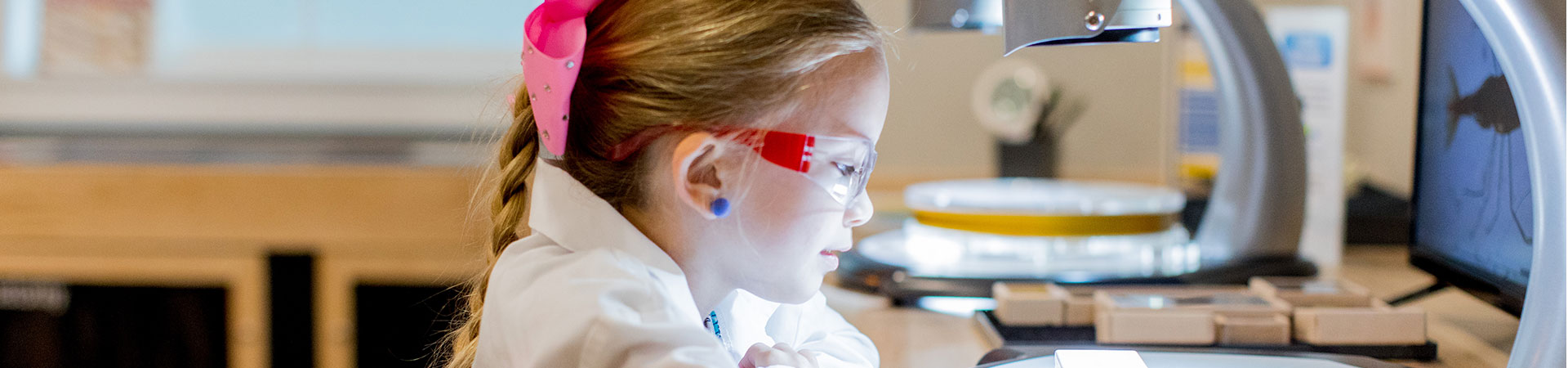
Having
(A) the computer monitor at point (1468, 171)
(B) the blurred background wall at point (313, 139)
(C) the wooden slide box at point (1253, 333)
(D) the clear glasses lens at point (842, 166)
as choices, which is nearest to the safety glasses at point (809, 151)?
(D) the clear glasses lens at point (842, 166)

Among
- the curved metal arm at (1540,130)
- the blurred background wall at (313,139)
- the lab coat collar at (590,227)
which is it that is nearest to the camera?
the curved metal arm at (1540,130)

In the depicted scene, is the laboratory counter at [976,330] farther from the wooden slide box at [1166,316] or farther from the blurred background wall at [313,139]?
the blurred background wall at [313,139]

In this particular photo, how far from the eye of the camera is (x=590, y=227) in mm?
534

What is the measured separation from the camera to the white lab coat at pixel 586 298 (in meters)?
0.46

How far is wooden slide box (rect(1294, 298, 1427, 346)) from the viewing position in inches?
25.6

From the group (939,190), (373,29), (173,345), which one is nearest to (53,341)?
(173,345)

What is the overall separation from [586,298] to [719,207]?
4.0 inches

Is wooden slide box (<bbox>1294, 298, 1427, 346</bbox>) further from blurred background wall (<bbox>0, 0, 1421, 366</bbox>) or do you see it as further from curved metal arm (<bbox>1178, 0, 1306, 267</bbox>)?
blurred background wall (<bbox>0, 0, 1421, 366</bbox>)

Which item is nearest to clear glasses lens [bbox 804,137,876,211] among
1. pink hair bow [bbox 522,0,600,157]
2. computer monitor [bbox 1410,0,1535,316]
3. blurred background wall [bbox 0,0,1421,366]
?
pink hair bow [bbox 522,0,600,157]

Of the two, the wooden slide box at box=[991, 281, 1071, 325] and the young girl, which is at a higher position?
the young girl

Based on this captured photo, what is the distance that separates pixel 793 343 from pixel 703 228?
0.15 m

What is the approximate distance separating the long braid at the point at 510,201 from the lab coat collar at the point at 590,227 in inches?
3.2

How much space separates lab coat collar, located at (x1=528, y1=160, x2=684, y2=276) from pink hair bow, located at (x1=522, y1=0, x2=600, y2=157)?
26 mm

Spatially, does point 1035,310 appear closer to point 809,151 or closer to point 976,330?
point 976,330
